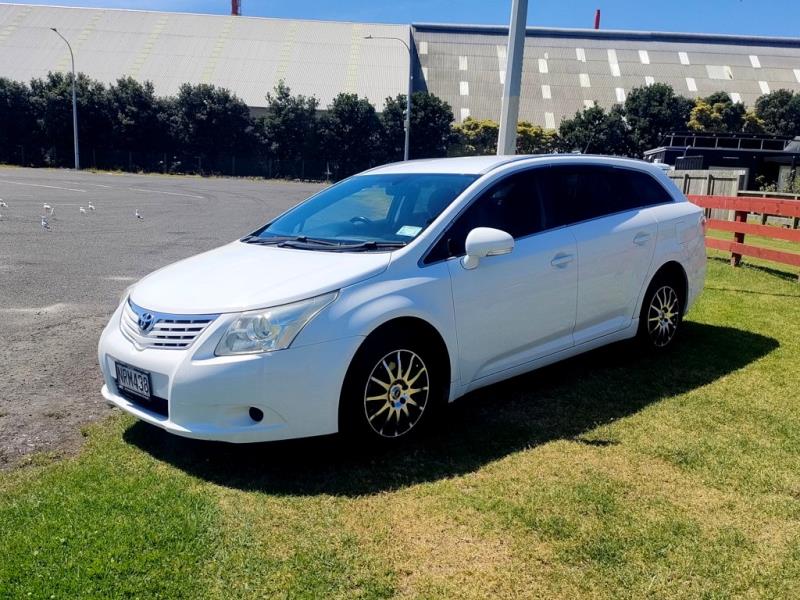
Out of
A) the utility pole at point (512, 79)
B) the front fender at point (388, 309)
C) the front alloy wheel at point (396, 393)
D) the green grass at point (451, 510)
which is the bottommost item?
the green grass at point (451, 510)

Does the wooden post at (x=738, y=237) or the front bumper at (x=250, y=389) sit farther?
the wooden post at (x=738, y=237)

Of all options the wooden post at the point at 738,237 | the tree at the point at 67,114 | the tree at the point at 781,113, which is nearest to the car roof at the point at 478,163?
the wooden post at the point at 738,237

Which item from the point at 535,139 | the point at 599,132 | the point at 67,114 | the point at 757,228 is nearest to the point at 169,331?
the point at 757,228

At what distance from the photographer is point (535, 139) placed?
184 feet

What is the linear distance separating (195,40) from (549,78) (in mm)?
33717

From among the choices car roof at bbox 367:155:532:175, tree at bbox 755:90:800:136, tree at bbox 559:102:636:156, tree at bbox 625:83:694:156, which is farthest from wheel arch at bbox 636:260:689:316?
tree at bbox 755:90:800:136

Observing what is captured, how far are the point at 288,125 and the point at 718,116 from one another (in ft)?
119

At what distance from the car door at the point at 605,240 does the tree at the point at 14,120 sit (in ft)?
179

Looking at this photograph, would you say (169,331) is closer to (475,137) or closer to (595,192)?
(595,192)

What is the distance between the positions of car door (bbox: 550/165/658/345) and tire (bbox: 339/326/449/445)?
151cm

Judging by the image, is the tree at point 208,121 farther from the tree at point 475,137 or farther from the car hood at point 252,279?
the car hood at point 252,279

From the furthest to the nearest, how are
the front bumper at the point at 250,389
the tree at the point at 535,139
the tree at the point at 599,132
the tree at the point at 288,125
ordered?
the tree at the point at 535,139
the tree at the point at 599,132
the tree at the point at 288,125
the front bumper at the point at 250,389

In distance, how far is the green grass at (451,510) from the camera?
279 centimetres

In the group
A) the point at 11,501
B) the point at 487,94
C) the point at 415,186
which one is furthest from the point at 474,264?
the point at 487,94
